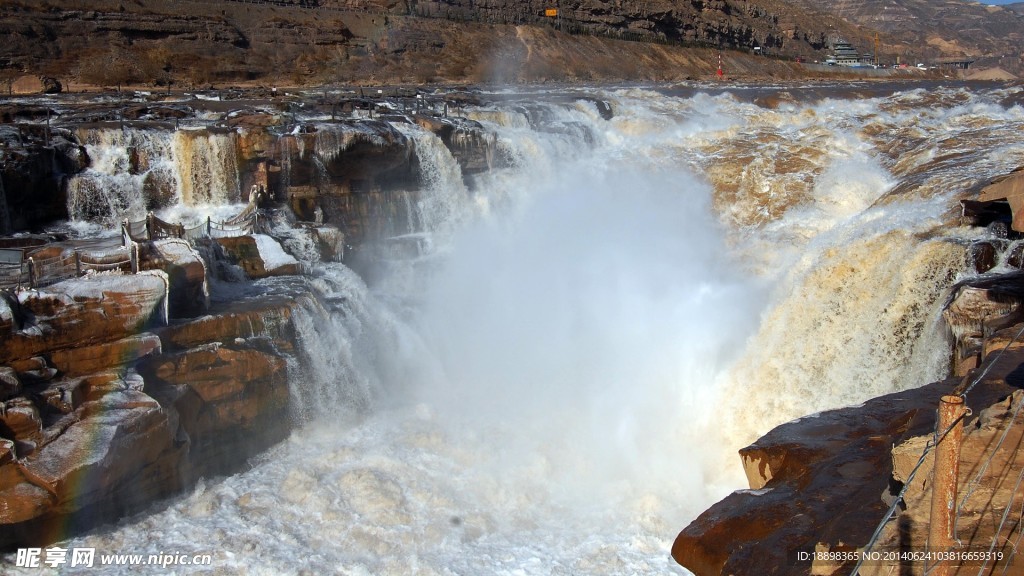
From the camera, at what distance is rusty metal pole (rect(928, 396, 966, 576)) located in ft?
10.2

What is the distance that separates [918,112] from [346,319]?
18.2m

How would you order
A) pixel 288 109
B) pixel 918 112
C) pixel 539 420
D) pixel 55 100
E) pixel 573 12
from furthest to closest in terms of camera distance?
pixel 573 12 → pixel 918 112 → pixel 55 100 → pixel 288 109 → pixel 539 420

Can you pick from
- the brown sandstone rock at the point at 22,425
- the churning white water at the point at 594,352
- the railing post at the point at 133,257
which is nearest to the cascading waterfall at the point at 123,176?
the churning white water at the point at 594,352

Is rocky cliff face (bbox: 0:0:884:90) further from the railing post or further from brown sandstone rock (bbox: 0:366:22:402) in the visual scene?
brown sandstone rock (bbox: 0:366:22:402)

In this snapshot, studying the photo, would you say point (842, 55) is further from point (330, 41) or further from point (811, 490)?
point (811, 490)

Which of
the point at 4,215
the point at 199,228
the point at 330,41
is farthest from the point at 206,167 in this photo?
the point at 330,41

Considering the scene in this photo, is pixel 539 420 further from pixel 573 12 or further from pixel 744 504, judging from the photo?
pixel 573 12

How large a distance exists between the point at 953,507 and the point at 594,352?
33.4 feet

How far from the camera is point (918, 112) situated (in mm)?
23016

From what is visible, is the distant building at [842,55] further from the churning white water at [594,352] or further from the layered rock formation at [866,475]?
the layered rock formation at [866,475]

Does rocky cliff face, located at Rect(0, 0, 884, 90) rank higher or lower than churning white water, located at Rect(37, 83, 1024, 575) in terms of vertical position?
higher

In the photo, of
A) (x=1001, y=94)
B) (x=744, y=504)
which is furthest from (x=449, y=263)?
(x=1001, y=94)

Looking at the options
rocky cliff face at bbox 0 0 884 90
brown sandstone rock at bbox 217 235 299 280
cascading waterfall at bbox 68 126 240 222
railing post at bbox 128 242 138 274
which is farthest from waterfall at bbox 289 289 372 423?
rocky cliff face at bbox 0 0 884 90

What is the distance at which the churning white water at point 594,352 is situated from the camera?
30.3ft
